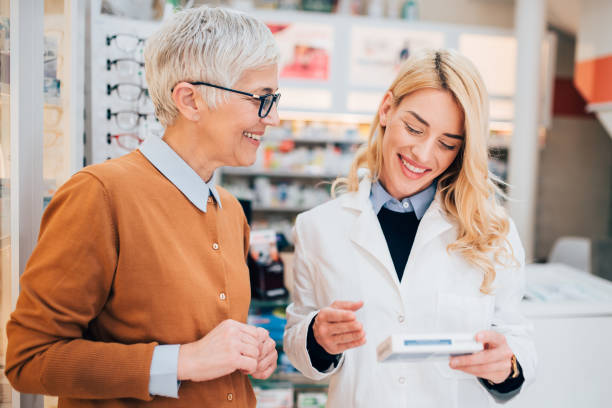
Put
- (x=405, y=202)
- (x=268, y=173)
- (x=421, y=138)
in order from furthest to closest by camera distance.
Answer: (x=268, y=173)
(x=405, y=202)
(x=421, y=138)

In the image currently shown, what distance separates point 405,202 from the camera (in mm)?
1481

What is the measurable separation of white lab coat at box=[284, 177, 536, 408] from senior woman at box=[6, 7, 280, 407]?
290 mm

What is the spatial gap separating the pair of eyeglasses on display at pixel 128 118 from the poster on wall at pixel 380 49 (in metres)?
3.79

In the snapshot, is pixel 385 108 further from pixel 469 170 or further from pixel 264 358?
pixel 264 358

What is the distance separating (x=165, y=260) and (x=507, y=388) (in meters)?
1.00

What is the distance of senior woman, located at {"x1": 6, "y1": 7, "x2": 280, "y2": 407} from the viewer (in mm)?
898

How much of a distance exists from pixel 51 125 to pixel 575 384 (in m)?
2.42

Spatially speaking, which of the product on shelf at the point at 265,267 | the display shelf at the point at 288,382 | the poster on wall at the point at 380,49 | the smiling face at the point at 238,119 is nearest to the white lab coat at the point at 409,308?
the smiling face at the point at 238,119

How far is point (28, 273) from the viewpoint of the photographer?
90cm

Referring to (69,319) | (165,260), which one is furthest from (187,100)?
(69,319)

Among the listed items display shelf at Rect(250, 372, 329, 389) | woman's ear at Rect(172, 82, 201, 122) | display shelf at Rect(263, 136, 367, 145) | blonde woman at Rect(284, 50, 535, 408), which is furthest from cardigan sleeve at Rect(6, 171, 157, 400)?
display shelf at Rect(263, 136, 367, 145)

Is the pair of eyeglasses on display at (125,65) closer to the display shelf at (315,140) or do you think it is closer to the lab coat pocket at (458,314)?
the lab coat pocket at (458,314)

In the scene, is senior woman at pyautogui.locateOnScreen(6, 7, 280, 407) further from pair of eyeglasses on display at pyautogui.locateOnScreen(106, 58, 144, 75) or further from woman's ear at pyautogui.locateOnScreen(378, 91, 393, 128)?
pair of eyeglasses on display at pyautogui.locateOnScreen(106, 58, 144, 75)

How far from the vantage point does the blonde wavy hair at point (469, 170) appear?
1329 mm
